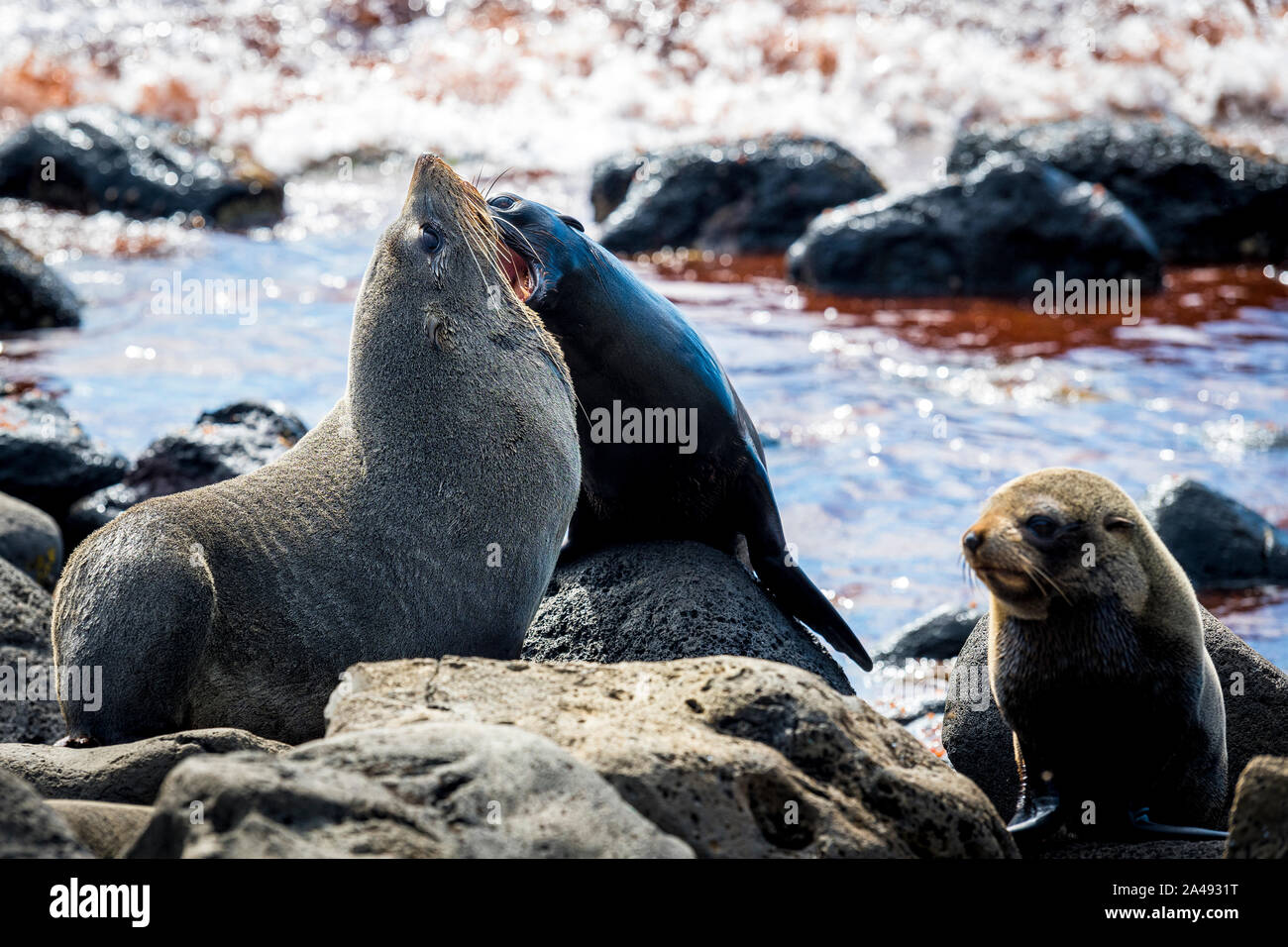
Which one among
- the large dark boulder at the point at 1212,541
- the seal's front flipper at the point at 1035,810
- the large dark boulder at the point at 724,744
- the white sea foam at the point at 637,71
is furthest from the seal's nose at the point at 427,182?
the white sea foam at the point at 637,71

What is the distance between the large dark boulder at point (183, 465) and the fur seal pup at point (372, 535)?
478 centimetres

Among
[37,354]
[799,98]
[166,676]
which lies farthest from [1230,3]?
[166,676]

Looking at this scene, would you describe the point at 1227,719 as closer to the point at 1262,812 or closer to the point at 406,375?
the point at 1262,812

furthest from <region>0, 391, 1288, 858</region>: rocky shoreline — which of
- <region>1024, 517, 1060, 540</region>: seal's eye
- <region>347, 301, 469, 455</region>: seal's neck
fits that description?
<region>347, 301, 469, 455</region>: seal's neck

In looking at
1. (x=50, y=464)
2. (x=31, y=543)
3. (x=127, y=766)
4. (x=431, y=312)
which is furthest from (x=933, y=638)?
→ (x=50, y=464)

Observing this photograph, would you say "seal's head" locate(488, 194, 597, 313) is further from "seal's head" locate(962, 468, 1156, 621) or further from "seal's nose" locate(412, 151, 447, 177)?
"seal's head" locate(962, 468, 1156, 621)

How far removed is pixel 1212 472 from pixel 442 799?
37.8 ft

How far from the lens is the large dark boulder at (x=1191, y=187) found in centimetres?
2050

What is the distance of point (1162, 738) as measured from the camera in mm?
5215

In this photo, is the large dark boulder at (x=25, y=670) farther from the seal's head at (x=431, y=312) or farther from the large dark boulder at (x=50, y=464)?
the large dark boulder at (x=50, y=464)

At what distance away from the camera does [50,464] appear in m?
11.1

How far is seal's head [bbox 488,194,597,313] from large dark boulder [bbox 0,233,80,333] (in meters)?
11.9

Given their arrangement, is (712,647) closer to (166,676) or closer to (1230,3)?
(166,676)

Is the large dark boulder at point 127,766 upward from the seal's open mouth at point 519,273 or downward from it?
downward
